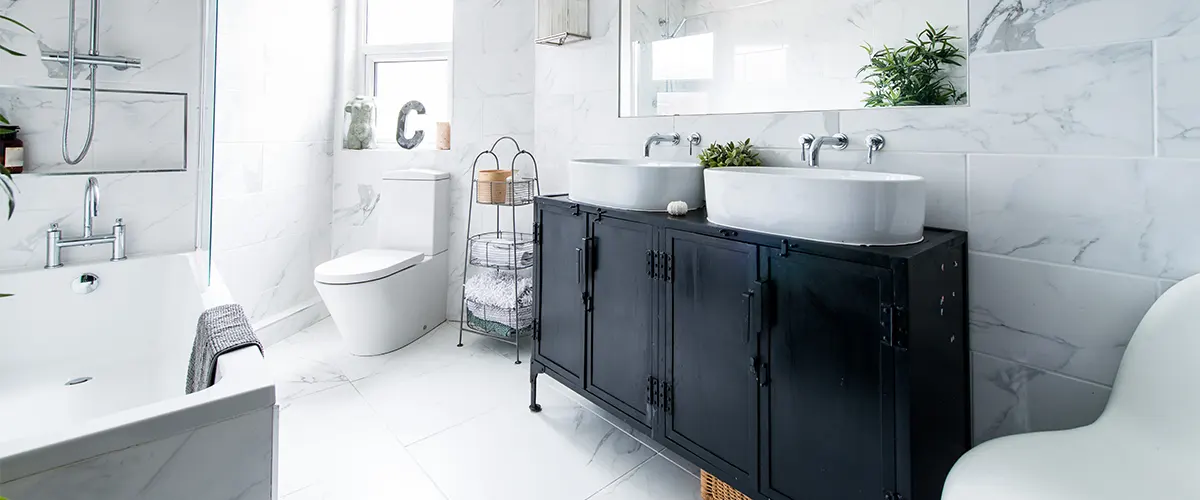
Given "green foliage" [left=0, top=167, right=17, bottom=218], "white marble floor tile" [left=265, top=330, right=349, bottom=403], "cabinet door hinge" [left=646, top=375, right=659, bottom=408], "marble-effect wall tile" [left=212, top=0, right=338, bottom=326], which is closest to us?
"green foliage" [left=0, top=167, right=17, bottom=218]

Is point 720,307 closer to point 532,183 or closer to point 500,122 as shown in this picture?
point 532,183

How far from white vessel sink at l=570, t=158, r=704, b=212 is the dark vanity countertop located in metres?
0.04

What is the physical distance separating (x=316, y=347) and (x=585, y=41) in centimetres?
218

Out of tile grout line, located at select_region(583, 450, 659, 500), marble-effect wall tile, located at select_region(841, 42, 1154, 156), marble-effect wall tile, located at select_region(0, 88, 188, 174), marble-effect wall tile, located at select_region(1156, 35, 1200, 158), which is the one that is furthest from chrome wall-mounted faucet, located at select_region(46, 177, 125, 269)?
marble-effect wall tile, located at select_region(1156, 35, 1200, 158)

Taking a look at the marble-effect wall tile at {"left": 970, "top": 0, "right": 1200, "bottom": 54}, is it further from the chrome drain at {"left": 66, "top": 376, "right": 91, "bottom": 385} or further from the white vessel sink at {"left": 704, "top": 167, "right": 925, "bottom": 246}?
the chrome drain at {"left": 66, "top": 376, "right": 91, "bottom": 385}

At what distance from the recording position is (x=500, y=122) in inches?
124

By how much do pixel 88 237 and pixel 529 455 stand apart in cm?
191

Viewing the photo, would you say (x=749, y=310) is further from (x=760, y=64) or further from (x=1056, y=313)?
(x=760, y=64)

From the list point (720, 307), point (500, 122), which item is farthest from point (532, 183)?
point (720, 307)

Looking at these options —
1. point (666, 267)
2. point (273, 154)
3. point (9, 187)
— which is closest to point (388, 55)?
point (273, 154)

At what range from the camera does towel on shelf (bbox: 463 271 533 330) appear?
9.29 ft

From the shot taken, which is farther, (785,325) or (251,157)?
(251,157)

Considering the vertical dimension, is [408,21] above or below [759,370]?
above

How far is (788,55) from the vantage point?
6.39ft
